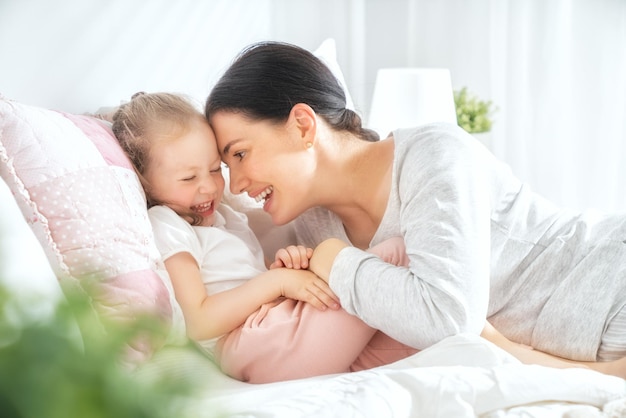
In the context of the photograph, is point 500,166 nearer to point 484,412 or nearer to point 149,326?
point 484,412

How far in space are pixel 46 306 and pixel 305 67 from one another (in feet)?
4.33

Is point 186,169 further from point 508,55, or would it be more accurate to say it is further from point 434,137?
point 508,55

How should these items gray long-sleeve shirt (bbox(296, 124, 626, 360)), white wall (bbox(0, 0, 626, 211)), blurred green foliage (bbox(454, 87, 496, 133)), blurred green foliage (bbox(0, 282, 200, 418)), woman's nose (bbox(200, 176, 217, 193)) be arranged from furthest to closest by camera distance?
blurred green foliage (bbox(454, 87, 496, 133)) → white wall (bbox(0, 0, 626, 211)) → woman's nose (bbox(200, 176, 217, 193)) → gray long-sleeve shirt (bbox(296, 124, 626, 360)) → blurred green foliage (bbox(0, 282, 200, 418))

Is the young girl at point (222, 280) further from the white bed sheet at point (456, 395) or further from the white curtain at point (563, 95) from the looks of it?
the white curtain at point (563, 95)

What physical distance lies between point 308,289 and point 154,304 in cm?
31

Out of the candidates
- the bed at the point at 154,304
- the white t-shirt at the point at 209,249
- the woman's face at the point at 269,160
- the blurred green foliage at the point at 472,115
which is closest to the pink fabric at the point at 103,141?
the bed at the point at 154,304

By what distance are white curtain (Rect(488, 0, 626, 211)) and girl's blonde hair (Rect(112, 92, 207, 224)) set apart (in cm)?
216

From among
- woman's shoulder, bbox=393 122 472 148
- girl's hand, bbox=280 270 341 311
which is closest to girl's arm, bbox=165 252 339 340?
girl's hand, bbox=280 270 341 311

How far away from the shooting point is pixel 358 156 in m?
1.62

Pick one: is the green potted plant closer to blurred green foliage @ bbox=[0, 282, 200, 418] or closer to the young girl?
blurred green foliage @ bbox=[0, 282, 200, 418]

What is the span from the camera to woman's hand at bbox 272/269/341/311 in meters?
1.31

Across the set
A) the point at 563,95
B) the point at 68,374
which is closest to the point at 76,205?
the point at 68,374

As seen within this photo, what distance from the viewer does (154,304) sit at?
114 cm

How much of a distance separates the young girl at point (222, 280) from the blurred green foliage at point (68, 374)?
3.32 feet
